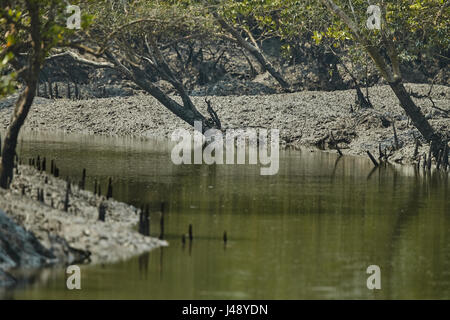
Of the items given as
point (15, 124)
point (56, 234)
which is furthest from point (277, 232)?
point (15, 124)

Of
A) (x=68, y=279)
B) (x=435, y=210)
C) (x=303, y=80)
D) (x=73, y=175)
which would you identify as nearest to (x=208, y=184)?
(x=73, y=175)

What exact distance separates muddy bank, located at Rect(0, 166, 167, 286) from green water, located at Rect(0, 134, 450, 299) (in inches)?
24.9

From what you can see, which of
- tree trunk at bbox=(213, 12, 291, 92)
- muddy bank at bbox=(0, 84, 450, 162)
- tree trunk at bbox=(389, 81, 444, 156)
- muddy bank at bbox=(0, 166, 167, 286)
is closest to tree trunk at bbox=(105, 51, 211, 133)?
muddy bank at bbox=(0, 84, 450, 162)

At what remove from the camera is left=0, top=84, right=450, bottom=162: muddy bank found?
192ft

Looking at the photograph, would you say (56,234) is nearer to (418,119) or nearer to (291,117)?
(418,119)

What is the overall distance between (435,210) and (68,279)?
1700 cm

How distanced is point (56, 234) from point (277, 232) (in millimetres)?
7433

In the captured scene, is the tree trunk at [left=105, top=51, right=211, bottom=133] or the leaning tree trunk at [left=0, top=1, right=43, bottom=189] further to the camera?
the tree trunk at [left=105, top=51, right=211, bottom=133]

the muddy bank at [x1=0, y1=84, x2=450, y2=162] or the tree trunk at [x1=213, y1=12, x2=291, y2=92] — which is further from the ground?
the tree trunk at [x1=213, y1=12, x2=291, y2=92]

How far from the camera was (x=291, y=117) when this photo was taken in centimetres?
6481

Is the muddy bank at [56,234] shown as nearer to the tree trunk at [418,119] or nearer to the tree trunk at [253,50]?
the tree trunk at [418,119]

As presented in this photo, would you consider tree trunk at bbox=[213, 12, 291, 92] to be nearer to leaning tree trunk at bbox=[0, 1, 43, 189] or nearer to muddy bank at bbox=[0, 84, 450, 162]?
A: muddy bank at bbox=[0, 84, 450, 162]

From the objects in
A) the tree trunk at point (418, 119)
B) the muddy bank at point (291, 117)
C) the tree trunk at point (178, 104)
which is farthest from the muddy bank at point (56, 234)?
the tree trunk at point (178, 104)
